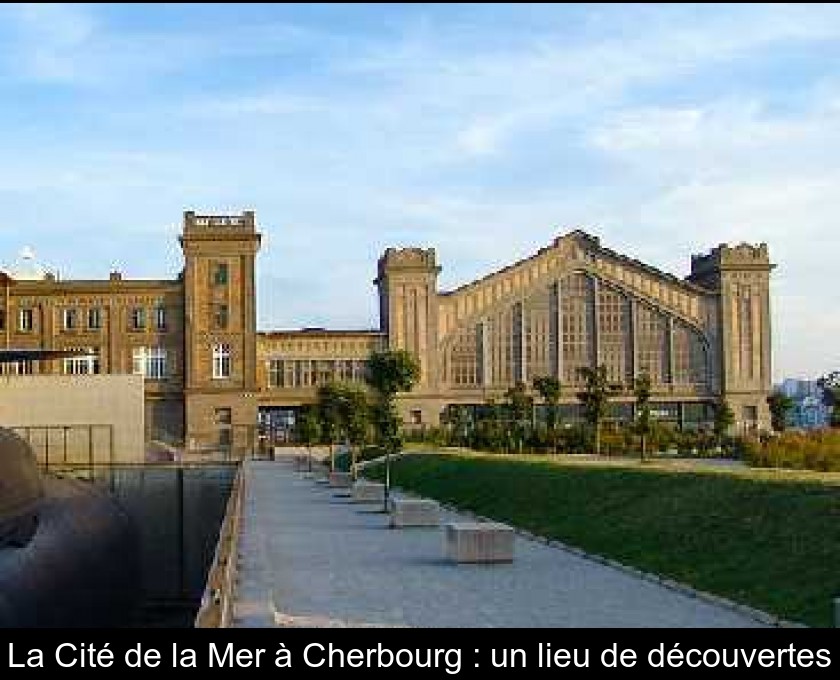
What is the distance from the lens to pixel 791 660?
13086mm

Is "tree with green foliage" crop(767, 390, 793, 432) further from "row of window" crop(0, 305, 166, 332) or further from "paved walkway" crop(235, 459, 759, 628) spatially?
"paved walkway" crop(235, 459, 759, 628)

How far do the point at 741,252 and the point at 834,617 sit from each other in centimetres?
9759

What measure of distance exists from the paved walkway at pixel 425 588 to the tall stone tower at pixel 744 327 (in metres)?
80.6

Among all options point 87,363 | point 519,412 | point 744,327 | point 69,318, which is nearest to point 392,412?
point 519,412

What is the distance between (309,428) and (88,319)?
23.5 metres

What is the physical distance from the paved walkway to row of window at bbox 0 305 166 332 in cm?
7228

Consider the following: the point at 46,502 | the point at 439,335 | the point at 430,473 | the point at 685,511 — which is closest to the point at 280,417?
the point at 439,335

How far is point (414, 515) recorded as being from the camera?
32.2m

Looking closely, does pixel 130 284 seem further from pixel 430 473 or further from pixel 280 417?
pixel 430 473

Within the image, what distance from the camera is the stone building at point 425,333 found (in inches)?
3922

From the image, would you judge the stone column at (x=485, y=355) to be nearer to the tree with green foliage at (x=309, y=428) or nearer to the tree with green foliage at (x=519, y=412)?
the tree with green foliage at (x=519, y=412)

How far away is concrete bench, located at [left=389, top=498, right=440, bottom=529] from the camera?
105ft

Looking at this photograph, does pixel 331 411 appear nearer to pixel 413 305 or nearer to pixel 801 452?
pixel 801 452

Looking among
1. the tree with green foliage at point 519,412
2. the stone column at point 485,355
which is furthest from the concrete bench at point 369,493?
the stone column at point 485,355
